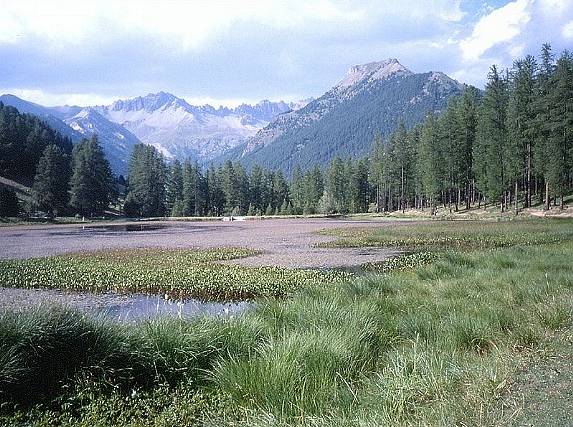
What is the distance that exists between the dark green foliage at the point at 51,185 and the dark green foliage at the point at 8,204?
Result: 8732 mm

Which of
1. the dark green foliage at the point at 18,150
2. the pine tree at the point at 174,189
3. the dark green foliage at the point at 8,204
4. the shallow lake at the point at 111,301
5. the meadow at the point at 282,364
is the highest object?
the dark green foliage at the point at 18,150

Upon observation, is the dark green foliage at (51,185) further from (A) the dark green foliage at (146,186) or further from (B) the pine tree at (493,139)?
(B) the pine tree at (493,139)

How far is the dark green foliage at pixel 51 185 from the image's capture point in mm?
87750

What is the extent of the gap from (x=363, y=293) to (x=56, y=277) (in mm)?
14452

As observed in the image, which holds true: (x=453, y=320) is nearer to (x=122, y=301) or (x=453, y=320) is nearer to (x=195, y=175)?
(x=122, y=301)

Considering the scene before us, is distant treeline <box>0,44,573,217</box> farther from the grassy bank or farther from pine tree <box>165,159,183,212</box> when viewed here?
the grassy bank

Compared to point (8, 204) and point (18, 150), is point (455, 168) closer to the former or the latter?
point (8, 204)

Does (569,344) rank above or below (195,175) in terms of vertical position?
below

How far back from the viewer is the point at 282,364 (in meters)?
5.91

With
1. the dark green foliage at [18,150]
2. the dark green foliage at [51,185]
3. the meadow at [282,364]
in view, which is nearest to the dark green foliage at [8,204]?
the dark green foliage at [51,185]

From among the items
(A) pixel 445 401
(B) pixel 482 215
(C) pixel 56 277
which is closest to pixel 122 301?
(C) pixel 56 277

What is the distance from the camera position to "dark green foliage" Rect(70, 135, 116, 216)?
94.9 m

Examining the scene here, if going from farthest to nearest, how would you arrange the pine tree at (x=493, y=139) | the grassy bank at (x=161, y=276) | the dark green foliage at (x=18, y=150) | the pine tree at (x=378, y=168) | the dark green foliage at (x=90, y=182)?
the dark green foliage at (x=18, y=150), the pine tree at (x=378, y=168), the dark green foliage at (x=90, y=182), the pine tree at (x=493, y=139), the grassy bank at (x=161, y=276)

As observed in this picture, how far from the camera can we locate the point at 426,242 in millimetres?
32938
